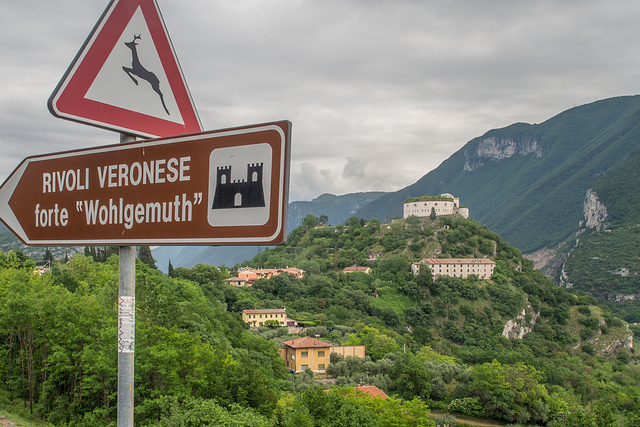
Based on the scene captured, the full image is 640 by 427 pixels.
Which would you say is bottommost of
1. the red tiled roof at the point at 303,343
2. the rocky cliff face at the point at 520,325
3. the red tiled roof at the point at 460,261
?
the rocky cliff face at the point at 520,325

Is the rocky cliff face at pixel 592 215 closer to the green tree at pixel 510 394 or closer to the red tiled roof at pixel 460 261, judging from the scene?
the red tiled roof at pixel 460 261

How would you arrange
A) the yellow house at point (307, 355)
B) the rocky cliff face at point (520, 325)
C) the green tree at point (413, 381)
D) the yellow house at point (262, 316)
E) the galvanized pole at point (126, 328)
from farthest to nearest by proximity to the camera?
the rocky cliff face at point (520, 325)
the yellow house at point (262, 316)
the yellow house at point (307, 355)
the green tree at point (413, 381)
the galvanized pole at point (126, 328)

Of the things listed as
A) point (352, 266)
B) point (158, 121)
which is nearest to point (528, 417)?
point (158, 121)

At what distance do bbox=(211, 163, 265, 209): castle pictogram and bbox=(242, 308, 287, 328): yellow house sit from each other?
178 ft

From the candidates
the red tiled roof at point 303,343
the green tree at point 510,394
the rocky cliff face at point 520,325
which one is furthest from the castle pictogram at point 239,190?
the rocky cliff face at point 520,325

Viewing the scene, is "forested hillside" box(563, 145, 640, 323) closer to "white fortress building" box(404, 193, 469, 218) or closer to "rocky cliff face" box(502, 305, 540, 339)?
"rocky cliff face" box(502, 305, 540, 339)

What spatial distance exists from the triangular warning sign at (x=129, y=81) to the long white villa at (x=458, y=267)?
89.3 metres

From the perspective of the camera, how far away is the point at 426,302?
81625mm

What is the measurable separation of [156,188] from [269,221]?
2.09ft

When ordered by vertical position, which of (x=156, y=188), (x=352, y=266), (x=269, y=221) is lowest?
(x=352, y=266)

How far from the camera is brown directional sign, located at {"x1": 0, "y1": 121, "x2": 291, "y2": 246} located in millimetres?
1719

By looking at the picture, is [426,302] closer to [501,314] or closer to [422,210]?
[501,314]

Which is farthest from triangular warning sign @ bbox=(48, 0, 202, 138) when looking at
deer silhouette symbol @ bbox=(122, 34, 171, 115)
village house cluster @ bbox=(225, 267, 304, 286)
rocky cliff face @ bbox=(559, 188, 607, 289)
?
rocky cliff face @ bbox=(559, 188, 607, 289)

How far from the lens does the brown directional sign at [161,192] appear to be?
1.72 meters
